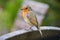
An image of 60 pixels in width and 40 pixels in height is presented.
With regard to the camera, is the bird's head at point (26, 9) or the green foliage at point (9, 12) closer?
the bird's head at point (26, 9)

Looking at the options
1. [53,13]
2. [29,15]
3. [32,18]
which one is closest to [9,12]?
[53,13]

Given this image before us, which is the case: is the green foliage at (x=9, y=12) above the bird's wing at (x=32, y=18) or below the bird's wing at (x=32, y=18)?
below

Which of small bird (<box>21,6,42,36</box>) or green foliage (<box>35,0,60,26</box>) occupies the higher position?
small bird (<box>21,6,42,36</box>)

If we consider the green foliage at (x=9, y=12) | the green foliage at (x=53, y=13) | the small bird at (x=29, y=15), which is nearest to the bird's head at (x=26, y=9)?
the small bird at (x=29, y=15)

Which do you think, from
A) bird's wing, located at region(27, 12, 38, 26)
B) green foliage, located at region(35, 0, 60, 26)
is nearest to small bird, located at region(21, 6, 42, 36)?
bird's wing, located at region(27, 12, 38, 26)

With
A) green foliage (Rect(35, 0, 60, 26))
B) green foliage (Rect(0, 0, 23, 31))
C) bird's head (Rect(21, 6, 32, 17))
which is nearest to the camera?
bird's head (Rect(21, 6, 32, 17))

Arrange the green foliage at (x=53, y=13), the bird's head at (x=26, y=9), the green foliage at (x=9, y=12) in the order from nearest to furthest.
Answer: the bird's head at (x=26, y=9) < the green foliage at (x=9, y=12) < the green foliage at (x=53, y=13)

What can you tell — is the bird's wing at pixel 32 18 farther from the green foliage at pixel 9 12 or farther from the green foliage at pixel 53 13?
the green foliage at pixel 53 13

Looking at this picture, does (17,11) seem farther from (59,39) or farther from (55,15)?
(59,39)

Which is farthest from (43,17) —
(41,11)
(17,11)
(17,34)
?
(17,34)

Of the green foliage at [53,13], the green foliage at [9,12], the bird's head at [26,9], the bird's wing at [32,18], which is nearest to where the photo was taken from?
the bird's wing at [32,18]

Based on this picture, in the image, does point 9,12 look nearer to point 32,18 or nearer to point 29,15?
point 29,15

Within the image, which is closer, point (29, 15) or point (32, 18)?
point (32, 18)

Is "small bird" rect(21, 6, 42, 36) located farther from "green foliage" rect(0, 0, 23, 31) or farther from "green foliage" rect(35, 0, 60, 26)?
"green foliage" rect(35, 0, 60, 26)
